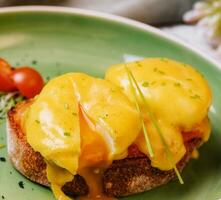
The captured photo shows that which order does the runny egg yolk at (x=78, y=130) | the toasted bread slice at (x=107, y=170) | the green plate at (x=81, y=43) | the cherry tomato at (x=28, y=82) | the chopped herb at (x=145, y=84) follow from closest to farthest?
the runny egg yolk at (x=78, y=130) < the toasted bread slice at (x=107, y=170) < the chopped herb at (x=145, y=84) < the cherry tomato at (x=28, y=82) < the green plate at (x=81, y=43)

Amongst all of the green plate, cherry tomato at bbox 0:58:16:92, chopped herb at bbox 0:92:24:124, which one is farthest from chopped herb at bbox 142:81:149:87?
cherry tomato at bbox 0:58:16:92

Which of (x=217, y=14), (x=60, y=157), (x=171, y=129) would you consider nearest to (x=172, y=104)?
(x=171, y=129)

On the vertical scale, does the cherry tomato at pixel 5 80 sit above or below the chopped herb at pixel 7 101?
above

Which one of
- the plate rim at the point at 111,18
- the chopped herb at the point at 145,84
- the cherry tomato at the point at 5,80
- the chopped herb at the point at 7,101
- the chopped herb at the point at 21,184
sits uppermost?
the chopped herb at the point at 145,84

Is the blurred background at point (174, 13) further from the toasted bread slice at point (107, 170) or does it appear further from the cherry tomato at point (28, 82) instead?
the toasted bread slice at point (107, 170)

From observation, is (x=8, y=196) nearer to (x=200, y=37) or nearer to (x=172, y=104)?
(x=172, y=104)

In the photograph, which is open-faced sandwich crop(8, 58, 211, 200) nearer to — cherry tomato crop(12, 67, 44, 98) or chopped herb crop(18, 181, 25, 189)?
chopped herb crop(18, 181, 25, 189)

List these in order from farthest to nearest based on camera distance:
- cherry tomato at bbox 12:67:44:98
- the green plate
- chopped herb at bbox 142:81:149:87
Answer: the green plate
cherry tomato at bbox 12:67:44:98
chopped herb at bbox 142:81:149:87

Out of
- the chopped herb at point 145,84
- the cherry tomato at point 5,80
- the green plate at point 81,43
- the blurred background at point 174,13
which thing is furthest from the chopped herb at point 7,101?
the blurred background at point 174,13
